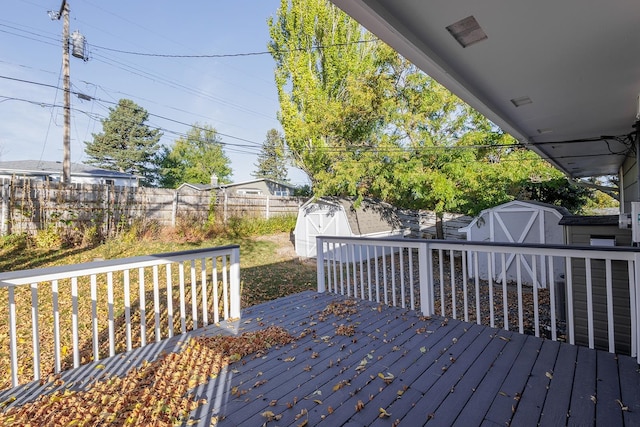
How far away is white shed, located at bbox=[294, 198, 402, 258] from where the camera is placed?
A: 10.3 m

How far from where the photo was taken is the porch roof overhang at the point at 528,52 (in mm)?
1629

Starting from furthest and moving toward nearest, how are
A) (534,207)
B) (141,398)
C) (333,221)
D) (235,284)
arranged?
(333,221) → (534,207) → (235,284) → (141,398)

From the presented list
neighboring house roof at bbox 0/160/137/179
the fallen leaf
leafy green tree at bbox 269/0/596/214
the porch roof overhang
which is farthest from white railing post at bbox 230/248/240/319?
neighboring house roof at bbox 0/160/137/179

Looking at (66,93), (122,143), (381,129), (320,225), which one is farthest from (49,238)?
(122,143)

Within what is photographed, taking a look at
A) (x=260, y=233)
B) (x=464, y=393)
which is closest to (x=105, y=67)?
(x=260, y=233)

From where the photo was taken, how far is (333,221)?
10.5 metres

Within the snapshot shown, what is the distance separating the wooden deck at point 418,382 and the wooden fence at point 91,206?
24.5 feet

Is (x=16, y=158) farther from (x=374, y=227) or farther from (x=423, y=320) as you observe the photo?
(x=423, y=320)

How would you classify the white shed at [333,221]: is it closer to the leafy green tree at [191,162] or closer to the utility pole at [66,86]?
the utility pole at [66,86]

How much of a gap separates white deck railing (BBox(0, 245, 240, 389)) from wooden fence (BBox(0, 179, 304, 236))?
3.00 meters

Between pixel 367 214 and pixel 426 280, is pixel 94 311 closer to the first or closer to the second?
pixel 426 280

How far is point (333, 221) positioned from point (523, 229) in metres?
5.58

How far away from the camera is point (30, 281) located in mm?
2258

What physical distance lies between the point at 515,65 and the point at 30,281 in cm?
404
